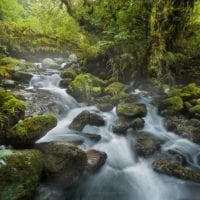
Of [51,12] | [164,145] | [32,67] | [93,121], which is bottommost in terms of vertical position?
[164,145]

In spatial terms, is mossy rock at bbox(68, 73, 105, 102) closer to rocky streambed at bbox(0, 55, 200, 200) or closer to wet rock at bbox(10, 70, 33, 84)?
rocky streambed at bbox(0, 55, 200, 200)

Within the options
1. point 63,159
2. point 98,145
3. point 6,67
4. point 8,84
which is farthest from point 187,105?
point 6,67

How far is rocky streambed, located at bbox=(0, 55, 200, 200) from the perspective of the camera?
341 centimetres

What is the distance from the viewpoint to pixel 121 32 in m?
6.67

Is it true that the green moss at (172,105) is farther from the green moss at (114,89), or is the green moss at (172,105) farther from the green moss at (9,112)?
the green moss at (9,112)

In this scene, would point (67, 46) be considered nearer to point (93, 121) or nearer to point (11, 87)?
point (11, 87)

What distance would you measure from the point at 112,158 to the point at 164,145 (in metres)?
1.32

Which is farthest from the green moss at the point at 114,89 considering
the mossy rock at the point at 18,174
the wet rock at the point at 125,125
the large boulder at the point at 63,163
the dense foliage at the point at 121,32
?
the mossy rock at the point at 18,174

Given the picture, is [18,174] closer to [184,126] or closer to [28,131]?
[28,131]

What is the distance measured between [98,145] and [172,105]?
2745mm

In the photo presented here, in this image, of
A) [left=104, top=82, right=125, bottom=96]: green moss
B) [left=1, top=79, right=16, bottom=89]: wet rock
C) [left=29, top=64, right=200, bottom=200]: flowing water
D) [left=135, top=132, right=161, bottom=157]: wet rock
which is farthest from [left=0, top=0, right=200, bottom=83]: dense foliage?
[left=135, top=132, right=161, bottom=157]: wet rock

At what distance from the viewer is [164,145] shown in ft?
16.7

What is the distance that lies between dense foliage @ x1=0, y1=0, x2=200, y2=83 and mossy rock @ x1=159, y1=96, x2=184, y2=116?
4.19 ft

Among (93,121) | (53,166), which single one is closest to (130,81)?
(93,121)
